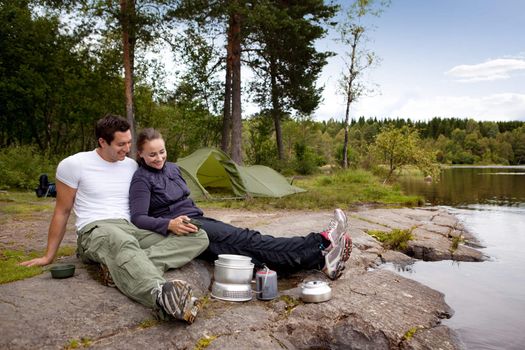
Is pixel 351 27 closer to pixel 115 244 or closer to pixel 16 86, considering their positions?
pixel 16 86

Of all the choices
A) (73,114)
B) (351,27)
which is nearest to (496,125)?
(351,27)

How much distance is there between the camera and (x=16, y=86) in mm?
17328

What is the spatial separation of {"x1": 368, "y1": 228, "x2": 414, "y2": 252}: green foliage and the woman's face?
358 cm

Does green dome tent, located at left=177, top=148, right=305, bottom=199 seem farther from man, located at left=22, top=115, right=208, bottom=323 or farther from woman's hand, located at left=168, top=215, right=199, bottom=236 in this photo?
woman's hand, located at left=168, top=215, right=199, bottom=236

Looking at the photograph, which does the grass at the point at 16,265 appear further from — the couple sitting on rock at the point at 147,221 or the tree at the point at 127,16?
the tree at the point at 127,16

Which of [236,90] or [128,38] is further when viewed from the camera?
[236,90]

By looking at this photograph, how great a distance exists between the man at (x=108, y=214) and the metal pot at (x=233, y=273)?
1.21 ft

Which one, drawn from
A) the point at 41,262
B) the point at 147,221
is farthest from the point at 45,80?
the point at 147,221

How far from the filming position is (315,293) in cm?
344

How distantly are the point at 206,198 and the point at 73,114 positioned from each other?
12909 mm

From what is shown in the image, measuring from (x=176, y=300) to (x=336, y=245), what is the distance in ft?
5.50

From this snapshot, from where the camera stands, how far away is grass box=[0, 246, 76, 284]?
354 cm

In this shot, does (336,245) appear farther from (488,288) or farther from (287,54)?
(287,54)

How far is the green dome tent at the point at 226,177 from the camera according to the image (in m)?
10.5
